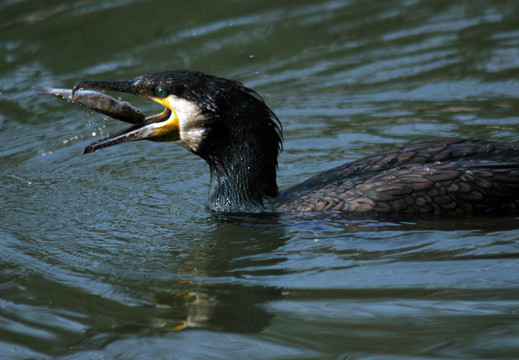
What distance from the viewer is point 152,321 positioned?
4.82m

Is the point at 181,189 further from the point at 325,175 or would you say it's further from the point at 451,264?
the point at 451,264

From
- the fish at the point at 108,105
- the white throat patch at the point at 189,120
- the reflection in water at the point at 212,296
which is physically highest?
the fish at the point at 108,105

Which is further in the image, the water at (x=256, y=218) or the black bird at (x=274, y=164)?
the black bird at (x=274, y=164)

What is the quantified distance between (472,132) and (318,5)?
4.61 meters

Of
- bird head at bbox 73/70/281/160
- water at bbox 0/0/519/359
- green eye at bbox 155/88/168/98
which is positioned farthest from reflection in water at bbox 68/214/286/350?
green eye at bbox 155/88/168/98

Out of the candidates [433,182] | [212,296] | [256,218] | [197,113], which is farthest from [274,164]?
[212,296]

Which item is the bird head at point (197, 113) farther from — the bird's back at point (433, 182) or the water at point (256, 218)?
the bird's back at point (433, 182)

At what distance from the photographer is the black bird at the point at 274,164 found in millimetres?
6082

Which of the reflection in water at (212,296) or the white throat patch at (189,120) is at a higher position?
the white throat patch at (189,120)

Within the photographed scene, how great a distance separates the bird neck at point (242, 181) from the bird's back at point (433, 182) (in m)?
0.46

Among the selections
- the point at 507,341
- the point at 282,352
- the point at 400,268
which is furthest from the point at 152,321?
the point at 507,341

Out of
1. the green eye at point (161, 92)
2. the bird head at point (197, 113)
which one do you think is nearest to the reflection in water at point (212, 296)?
the bird head at point (197, 113)

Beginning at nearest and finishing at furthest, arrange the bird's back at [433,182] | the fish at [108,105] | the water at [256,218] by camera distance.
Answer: the water at [256,218], the bird's back at [433,182], the fish at [108,105]

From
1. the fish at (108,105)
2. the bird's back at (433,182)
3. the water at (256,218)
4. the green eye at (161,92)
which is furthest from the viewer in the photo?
the fish at (108,105)
